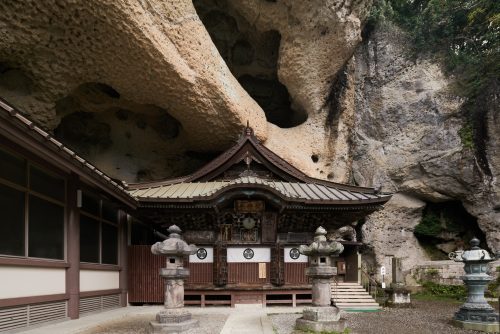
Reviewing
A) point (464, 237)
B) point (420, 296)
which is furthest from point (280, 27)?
point (464, 237)

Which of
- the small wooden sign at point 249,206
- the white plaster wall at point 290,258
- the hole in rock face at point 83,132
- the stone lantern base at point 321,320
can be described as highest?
the hole in rock face at point 83,132

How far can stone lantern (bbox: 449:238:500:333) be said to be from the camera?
9516 millimetres

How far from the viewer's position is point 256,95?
2122 centimetres

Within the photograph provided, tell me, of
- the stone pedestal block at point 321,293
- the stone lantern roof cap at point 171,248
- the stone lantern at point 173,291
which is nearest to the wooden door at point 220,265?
the stone lantern at point 173,291

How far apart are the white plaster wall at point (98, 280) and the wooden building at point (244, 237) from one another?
3.51 feet

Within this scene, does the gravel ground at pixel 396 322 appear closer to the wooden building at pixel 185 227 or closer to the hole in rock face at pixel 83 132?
the wooden building at pixel 185 227

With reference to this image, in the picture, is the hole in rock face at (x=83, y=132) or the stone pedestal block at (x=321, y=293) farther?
the hole in rock face at (x=83, y=132)

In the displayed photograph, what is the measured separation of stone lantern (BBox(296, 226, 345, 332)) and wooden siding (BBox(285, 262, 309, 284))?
13.6ft

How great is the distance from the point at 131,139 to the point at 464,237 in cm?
1977

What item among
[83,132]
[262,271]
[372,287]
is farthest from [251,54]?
[372,287]

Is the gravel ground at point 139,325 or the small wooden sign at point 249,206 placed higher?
the small wooden sign at point 249,206

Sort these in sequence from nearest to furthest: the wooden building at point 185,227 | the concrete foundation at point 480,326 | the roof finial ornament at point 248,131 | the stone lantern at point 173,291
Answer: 1. the stone lantern at point 173,291
2. the wooden building at point 185,227
3. the concrete foundation at point 480,326
4. the roof finial ornament at point 248,131

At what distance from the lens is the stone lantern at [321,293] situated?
9023 millimetres

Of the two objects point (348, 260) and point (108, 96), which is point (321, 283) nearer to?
point (348, 260)
